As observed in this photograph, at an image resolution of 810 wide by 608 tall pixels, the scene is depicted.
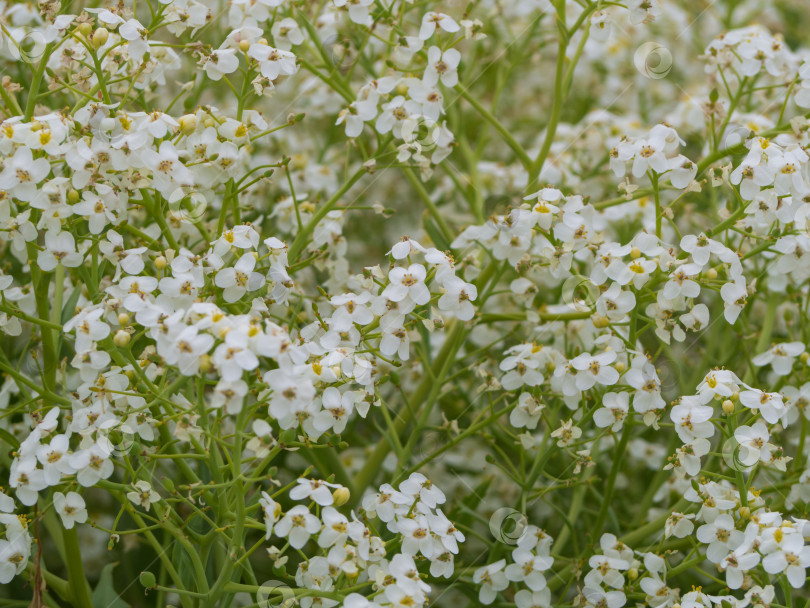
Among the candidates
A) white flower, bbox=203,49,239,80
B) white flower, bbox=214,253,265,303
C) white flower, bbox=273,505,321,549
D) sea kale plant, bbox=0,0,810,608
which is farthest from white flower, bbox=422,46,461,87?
white flower, bbox=273,505,321,549

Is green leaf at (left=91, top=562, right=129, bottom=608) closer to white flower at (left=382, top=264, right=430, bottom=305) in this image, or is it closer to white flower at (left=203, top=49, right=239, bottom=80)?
white flower at (left=382, top=264, right=430, bottom=305)

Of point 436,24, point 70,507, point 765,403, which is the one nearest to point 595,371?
point 765,403

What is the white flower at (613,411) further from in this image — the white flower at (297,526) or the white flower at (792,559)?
the white flower at (297,526)

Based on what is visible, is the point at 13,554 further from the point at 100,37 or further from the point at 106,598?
the point at 100,37

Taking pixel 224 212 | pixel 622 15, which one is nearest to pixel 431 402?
pixel 224 212

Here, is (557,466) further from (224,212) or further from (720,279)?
(224,212)
